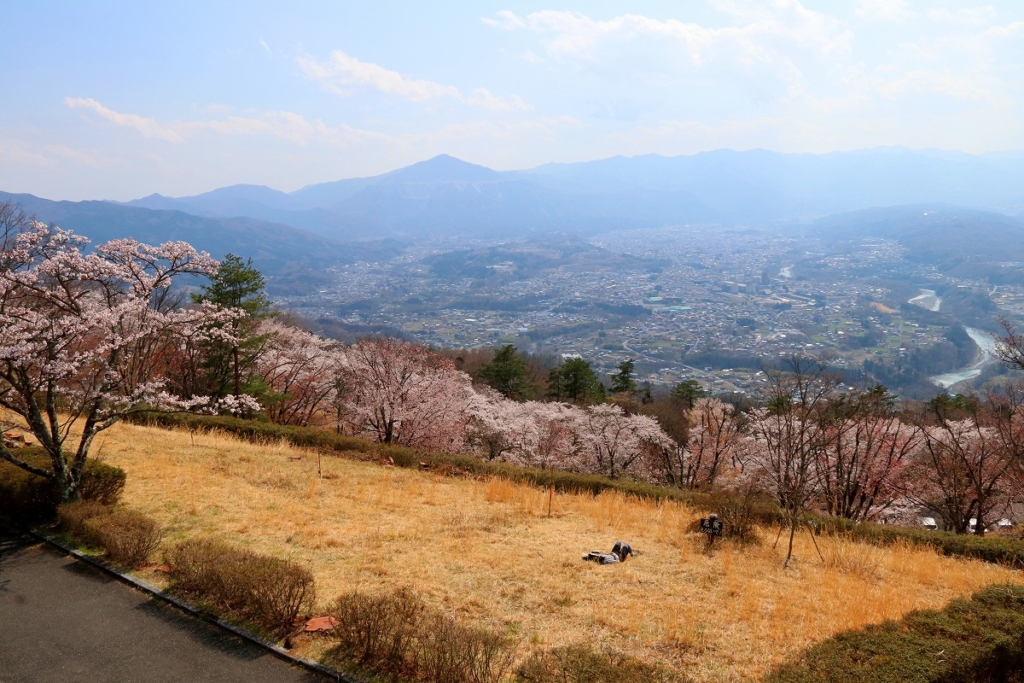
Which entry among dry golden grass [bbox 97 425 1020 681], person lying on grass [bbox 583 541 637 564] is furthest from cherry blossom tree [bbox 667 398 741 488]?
person lying on grass [bbox 583 541 637 564]

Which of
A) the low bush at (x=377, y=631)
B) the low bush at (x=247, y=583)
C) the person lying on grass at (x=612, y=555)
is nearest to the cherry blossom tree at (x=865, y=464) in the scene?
the person lying on grass at (x=612, y=555)

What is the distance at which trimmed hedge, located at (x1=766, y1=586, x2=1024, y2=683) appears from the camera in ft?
16.4

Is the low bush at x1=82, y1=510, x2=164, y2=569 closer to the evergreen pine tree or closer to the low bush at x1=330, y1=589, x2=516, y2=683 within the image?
the low bush at x1=330, y1=589, x2=516, y2=683

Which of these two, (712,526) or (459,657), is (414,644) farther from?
(712,526)

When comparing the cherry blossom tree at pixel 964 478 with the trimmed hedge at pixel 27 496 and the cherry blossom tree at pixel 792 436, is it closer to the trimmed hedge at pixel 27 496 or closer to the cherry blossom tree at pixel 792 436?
the cherry blossom tree at pixel 792 436

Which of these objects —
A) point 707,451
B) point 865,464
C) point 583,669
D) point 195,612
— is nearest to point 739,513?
point 583,669

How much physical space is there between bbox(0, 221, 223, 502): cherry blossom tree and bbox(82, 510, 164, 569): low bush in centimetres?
140

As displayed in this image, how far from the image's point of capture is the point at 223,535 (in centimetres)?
943

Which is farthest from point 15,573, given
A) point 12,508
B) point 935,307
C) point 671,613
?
point 935,307

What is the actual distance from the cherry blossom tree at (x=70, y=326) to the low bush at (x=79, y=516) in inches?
15.8

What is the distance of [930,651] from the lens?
17.9ft

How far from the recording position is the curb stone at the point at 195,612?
226 inches

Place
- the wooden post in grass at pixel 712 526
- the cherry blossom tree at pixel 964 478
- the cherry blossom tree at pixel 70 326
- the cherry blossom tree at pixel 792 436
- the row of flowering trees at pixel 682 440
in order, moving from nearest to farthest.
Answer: the cherry blossom tree at pixel 70 326 → the wooden post in grass at pixel 712 526 → the cherry blossom tree at pixel 792 436 → the cherry blossom tree at pixel 964 478 → the row of flowering trees at pixel 682 440

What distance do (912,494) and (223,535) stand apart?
24739mm
